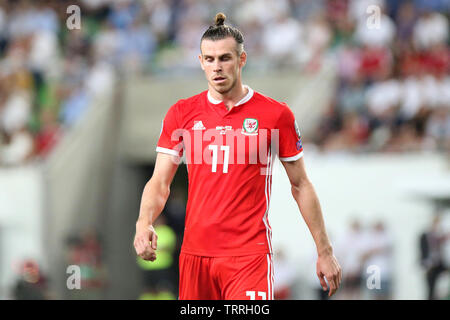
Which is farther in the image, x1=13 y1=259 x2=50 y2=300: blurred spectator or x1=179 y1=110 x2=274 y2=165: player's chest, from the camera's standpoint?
x1=13 y1=259 x2=50 y2=300: blurred spectator

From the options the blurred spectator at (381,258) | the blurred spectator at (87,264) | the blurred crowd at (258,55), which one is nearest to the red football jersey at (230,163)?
the blurred crowd at (258,55)

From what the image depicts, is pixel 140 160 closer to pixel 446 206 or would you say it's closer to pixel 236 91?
pixel 446 206

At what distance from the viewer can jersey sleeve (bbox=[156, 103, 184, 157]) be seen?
212 inches

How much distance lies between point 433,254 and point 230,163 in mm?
8614

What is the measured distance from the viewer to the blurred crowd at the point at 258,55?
14359 millimetres

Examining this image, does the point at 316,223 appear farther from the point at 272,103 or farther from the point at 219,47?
the point at 219,47

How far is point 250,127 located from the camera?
5.34 m

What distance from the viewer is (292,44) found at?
1656cm

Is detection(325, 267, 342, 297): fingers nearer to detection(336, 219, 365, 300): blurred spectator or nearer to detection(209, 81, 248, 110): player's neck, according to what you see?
detection(209, 81, 248, 110): player's neck

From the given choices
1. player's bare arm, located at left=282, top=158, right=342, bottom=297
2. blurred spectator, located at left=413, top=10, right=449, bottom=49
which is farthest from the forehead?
blurred spectator, located at left=413, top=10, right=449, bottom=49

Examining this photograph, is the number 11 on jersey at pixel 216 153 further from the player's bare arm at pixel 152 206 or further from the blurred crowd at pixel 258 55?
the blurred crowd at pixel 258 55

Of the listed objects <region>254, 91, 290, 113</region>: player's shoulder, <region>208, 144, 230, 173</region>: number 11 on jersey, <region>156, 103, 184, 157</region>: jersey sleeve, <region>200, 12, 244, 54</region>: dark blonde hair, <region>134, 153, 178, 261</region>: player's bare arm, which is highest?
<region>200, 12, 244, 54</region>: dark blonde hair

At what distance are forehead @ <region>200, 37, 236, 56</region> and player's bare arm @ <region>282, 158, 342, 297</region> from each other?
32.9 inches

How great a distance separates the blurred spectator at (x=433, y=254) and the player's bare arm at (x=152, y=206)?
339 inches
